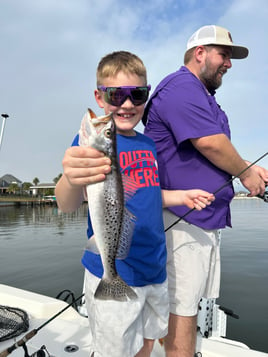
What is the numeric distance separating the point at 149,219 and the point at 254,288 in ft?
31.6

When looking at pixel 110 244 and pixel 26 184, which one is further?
pixel 26 184

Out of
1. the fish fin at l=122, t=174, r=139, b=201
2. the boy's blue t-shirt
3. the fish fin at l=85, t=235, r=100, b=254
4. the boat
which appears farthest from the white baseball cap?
the boat

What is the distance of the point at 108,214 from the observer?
178 cm

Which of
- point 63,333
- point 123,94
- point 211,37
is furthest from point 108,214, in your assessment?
point 63,333

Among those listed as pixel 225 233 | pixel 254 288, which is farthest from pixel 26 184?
pixel 254 288

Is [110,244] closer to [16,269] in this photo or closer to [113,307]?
[113,307]

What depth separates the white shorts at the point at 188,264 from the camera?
2609mm

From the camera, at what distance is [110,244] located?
183cm

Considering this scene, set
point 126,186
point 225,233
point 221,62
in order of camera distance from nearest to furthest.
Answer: point 126,186 → point 221,62 → point 225,233

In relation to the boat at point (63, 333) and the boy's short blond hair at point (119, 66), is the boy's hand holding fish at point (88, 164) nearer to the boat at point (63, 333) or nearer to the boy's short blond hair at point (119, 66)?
the boy's short blond hair at point (119, 66)

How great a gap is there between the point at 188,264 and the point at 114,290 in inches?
40.2

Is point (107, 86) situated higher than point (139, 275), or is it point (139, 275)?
point (107, 86)

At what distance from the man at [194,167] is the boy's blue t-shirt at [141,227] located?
1.51 feet

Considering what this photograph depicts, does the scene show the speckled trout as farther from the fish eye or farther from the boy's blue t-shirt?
the boy's blue t-shirt
